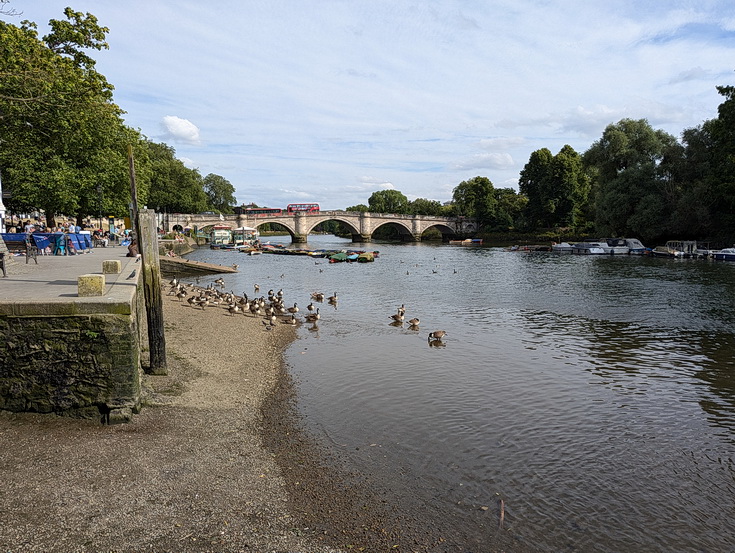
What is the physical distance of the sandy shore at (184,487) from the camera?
6246 mm

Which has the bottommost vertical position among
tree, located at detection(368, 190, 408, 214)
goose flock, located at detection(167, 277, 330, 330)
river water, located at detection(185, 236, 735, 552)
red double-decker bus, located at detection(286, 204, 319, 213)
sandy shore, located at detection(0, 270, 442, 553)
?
river water, located at detection(185, 236, 735, 552)

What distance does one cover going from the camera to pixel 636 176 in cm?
6166

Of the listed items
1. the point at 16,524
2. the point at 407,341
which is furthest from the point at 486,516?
the point at 407,341

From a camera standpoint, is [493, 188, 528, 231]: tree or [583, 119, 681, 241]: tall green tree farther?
[493, 188, 528, 231]: tree

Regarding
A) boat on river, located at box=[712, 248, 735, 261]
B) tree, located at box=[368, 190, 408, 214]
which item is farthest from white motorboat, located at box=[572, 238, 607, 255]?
tree, located at box=[368, 190, 408, 214]

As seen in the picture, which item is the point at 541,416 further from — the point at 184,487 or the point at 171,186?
the point at 171,186

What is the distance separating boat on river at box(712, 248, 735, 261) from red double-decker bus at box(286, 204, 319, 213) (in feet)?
212

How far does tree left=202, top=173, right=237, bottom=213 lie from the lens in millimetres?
139000

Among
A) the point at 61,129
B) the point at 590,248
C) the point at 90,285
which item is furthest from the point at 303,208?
the point at 90,285

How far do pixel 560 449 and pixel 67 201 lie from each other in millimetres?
32161

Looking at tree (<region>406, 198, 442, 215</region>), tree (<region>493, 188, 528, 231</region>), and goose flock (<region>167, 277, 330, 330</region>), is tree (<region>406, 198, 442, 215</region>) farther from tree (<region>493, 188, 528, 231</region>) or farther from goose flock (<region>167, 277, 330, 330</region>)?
goose flock (<region>167, 277, 330, 330</region>)

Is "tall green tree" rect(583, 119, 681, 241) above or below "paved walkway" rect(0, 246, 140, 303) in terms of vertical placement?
above

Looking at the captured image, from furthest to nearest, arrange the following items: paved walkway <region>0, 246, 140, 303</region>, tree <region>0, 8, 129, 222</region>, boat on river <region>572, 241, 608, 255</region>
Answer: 1. boat on river <region>572, 241, 608, 255</region>
2. tree <region>0, 8, 129, 222</region>
3. paved walkway <region>0, 246, 140, 303</region>

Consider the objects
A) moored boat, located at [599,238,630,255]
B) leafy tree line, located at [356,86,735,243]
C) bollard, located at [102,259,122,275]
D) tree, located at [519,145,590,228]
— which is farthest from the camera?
tree, located at [519,145,590,228]
